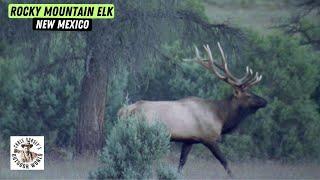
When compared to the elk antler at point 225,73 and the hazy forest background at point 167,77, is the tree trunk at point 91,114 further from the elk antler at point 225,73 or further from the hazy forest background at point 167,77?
the elk antler at point 225,73

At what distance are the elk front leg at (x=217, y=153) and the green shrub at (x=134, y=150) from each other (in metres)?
2.05

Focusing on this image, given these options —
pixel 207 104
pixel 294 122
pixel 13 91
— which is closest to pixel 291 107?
pixel 294 122

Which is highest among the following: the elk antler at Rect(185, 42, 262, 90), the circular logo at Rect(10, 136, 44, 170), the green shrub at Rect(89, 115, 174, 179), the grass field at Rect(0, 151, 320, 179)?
the elk antler at Rect(185, 42, 262, 90)

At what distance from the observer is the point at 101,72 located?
15.1 meters

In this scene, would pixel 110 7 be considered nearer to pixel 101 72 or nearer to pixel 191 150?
pixel 101 72

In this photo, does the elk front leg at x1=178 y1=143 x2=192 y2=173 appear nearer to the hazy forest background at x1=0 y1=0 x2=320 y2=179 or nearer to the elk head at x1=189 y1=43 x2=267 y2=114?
the hazy forest background at x1=0 y1=0 x2=320 y2=179

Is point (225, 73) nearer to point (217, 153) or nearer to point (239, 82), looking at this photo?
point (239, 82)

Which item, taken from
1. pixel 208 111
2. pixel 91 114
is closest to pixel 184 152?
pixel 208 111

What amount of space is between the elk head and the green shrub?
2311 millimetres

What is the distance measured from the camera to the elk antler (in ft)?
49.2

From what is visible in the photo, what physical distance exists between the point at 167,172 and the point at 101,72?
268cm

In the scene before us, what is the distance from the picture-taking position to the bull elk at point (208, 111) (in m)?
15.0

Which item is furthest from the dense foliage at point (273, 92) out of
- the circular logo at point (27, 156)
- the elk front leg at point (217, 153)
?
the circular logo at point (27, 156)

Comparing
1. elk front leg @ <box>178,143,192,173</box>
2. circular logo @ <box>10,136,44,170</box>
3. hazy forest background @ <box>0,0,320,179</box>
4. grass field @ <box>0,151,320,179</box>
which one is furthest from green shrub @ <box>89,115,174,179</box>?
elk front leg @ <box>178,143,192,173</box>
